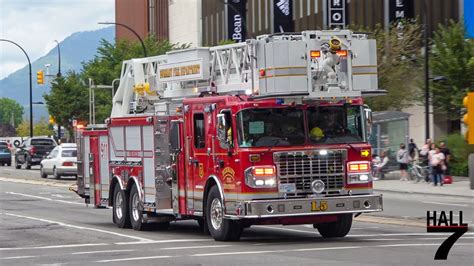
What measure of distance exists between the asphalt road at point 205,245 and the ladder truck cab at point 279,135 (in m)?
0.63

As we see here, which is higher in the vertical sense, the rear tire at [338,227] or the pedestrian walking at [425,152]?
the pedestrian walking at [425,152]

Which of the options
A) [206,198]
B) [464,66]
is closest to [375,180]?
[464,66]

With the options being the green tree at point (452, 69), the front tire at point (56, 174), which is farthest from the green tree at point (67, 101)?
the green tree at point (452, 69)

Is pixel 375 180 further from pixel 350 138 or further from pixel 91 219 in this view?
pixel 350 138

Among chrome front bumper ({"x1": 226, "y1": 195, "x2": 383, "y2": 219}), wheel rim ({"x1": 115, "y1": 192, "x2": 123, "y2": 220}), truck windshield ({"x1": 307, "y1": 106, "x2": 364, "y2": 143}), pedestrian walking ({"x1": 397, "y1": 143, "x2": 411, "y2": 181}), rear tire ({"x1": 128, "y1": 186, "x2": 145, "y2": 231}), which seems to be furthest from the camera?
pedestrian walking ({"x1": 397, "y1": 143, "x2": 411, "y2": 181})

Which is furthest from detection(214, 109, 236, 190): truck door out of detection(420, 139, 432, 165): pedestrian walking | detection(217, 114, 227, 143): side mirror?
detection(420, 139, 432, 165): pedestrian walking

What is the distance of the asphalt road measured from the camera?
15.6 m

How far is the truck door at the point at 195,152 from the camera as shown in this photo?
1902 centimetres

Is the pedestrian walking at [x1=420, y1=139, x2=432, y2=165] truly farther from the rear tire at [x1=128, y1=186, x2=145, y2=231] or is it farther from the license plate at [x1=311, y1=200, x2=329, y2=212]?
the license plate at [x1=311, y1=200, x2=329, y2=212]

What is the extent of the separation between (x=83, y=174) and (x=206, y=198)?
690 centimetres

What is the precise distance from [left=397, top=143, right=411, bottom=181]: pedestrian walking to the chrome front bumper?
78.3 ft

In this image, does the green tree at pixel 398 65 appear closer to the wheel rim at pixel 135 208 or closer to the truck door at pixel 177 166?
the wheel rim at pixel 135 208

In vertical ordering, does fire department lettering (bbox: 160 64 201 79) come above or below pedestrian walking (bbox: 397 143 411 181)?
above

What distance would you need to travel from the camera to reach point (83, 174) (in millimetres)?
25094
